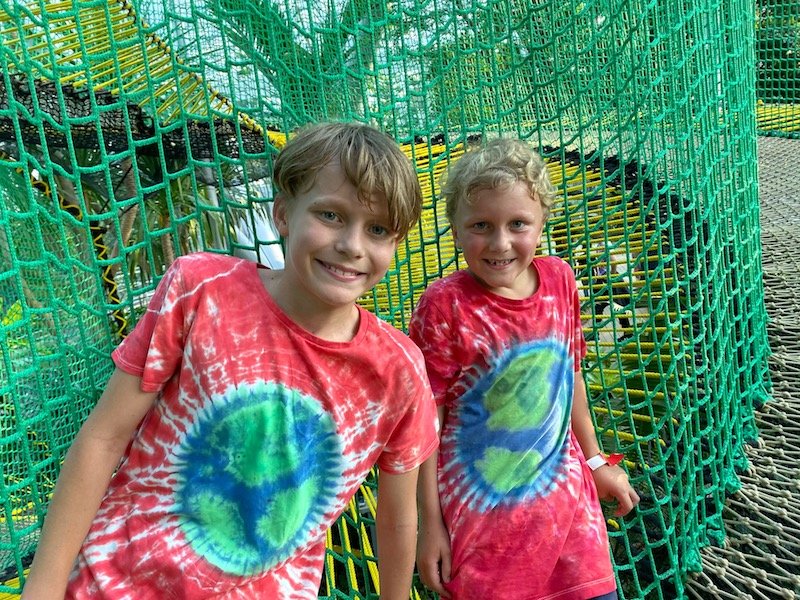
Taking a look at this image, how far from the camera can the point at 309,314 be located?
995mm

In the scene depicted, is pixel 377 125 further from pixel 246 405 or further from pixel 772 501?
pixel 772 501

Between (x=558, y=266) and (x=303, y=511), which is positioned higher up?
(x=558, y=266)

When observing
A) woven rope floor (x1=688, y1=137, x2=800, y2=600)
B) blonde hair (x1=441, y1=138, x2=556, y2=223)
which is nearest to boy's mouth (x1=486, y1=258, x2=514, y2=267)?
blonde hair (x1=441, y1=138, x2=556, y2=223)

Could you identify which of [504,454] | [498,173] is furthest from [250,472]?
[498,173]

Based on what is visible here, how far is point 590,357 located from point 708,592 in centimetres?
57

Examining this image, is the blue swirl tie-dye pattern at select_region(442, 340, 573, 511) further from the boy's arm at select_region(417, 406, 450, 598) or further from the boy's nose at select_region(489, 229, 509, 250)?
the boy's nose at select_region(489, 229, 509, 250)

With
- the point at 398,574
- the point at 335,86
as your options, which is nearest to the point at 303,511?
the point at 398,574

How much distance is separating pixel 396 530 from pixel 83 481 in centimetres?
44

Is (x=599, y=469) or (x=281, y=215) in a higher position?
(x=281, y=215)

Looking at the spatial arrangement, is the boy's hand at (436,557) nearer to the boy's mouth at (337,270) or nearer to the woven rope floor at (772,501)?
the boy's mouth at (337,270)

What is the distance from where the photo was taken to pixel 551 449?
4.17 ft

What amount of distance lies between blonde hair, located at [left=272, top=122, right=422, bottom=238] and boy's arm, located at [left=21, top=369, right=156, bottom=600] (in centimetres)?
32

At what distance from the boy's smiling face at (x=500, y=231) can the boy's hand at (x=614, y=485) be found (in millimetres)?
408

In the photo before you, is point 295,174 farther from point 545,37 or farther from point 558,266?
point 545,37
